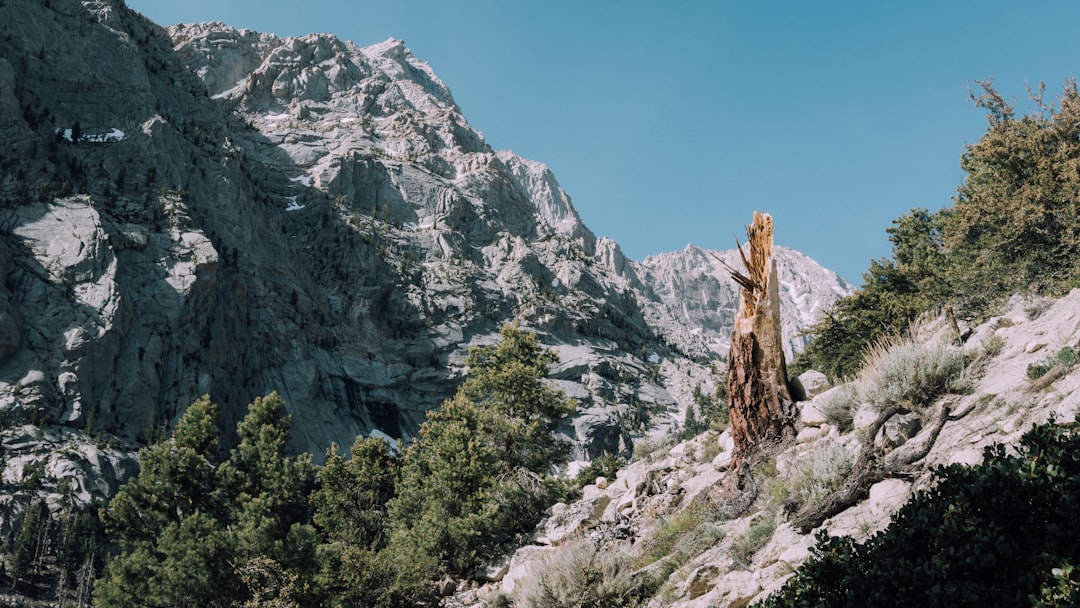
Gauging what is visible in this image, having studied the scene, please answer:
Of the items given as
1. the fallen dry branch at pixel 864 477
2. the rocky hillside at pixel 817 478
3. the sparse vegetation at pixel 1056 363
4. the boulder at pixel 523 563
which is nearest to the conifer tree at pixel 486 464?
the boulder at pixel 523 563

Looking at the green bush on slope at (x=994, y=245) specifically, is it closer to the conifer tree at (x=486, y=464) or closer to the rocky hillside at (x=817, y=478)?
the rocky hillside at (x=817, y=478)

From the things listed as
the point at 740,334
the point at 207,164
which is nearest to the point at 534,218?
the point at 207,164

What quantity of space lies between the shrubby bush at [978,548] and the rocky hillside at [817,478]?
3.88 ft

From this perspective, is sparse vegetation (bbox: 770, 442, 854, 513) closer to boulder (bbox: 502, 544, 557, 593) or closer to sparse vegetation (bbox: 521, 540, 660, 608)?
sparse vegetation (bbox: 521, 540, 660, 608)

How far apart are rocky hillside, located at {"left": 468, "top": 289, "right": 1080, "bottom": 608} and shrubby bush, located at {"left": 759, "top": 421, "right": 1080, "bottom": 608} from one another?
1.18 meters

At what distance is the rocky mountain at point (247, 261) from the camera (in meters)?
67.1

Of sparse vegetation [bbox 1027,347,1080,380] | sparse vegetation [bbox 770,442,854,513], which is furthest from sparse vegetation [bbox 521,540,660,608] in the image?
sparse vegetation [bbox 1027,347,1080,380]

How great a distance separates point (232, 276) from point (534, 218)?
80.0 metres

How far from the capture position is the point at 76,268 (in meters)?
69.6

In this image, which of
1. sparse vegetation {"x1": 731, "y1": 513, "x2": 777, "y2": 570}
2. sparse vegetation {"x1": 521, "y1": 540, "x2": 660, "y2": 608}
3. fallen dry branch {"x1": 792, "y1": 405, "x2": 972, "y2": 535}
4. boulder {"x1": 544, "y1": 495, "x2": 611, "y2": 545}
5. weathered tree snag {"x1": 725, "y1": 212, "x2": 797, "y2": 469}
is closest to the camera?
fallen dry branch {"x1": 792, "y1": 405, "x2": 972, "y2": 535}

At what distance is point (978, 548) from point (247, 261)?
99626 millimetres

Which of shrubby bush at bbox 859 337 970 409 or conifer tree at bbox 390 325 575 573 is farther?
conifer tree at bbox 390 325 575 573

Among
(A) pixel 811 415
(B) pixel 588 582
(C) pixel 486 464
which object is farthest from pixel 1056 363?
(C) pixel 486 464

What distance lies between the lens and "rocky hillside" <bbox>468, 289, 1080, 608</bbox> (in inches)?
284
